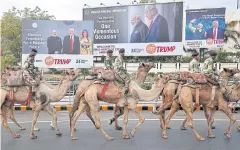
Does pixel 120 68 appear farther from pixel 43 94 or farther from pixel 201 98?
pixel 201 98

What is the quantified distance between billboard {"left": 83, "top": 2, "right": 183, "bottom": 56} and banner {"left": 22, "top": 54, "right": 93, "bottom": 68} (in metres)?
5.74

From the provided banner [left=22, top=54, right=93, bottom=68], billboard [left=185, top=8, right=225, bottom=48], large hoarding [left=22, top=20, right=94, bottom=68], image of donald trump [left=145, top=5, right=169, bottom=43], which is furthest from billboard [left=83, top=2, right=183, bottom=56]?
banner [left=22, top=54, right=93, bottom=68]

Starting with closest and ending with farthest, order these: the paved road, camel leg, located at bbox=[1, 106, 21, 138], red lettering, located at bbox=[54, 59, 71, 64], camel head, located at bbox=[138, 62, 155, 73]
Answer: the paved road, camel leg, located at bbox=[1, 106, 21, 138], camel head, located at bbox=[138, 62, 155, 73], red lettering, located at bbox=[54, 59, 71, 64]

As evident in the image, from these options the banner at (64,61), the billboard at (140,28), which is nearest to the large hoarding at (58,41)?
the banner at (64,61)

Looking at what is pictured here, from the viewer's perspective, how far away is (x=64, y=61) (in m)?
17.8

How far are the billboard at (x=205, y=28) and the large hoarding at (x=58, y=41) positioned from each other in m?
7.55

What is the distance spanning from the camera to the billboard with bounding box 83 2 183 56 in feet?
71.4

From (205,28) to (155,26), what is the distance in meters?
3.48

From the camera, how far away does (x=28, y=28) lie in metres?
17.8

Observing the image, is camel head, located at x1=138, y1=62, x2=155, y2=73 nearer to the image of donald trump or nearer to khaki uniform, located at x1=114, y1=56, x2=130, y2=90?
khaki uniform, located at x1=114, y1=56, x2=130, y2=90

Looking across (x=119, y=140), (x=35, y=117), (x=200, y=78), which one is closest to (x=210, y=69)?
(x=200, y=78)

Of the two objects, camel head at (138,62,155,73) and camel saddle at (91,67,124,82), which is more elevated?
camel head at (138,62,155,73)

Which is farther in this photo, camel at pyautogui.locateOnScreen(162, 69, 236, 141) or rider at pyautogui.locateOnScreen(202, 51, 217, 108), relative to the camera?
rider at pyautogui.locateOnScreen(202, 51, 217, 108)

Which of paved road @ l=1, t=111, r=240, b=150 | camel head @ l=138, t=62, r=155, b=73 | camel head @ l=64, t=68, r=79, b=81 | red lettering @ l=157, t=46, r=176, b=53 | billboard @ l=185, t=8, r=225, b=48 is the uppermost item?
billboard @ l=185, t=8, r=225, b=48
